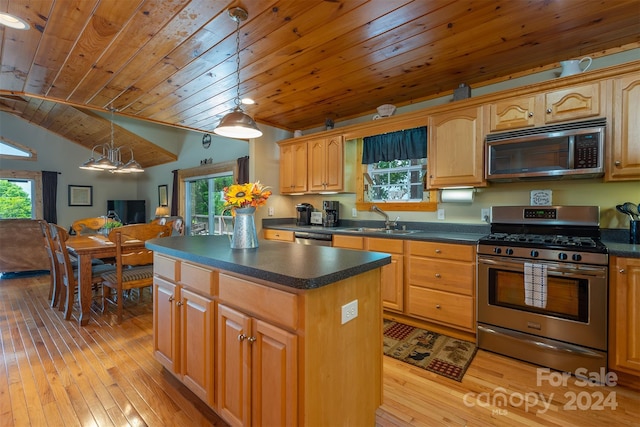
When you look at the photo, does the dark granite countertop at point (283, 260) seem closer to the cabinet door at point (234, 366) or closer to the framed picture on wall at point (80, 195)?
the cabinet door at point (234, 366)

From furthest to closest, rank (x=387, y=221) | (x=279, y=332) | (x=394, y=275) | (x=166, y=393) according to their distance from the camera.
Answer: (x=387, y=221) < (x=394, y=275) < (x=166, y=393) < (x=279, y=332)

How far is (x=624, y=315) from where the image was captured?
1906mm

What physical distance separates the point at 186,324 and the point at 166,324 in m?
0.30

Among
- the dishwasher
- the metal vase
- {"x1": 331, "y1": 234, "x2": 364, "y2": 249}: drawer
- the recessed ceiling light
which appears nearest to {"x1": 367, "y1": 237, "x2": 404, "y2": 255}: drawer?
{"x1": 331, "y1": 234, "x2": 364, "y2": 249}: drawer

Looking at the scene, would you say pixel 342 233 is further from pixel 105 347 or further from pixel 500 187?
pixel 105 347

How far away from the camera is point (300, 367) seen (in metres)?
A: 1.18

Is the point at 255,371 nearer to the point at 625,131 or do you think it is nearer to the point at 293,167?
the point at 625,131

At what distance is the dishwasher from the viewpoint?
3.48 metres

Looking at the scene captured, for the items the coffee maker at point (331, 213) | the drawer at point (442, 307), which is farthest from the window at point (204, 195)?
the drawer at point (442, 307)

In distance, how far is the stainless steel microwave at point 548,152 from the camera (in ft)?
7.19

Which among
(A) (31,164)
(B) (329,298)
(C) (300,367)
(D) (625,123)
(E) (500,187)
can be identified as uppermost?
(A) (31,164)

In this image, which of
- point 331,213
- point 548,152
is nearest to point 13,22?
point 331,213

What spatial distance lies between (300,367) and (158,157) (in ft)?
26.0

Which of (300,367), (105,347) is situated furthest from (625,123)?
(105,347)
